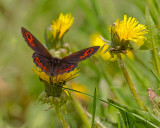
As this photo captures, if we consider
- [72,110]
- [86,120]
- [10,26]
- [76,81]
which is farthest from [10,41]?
[86,120]

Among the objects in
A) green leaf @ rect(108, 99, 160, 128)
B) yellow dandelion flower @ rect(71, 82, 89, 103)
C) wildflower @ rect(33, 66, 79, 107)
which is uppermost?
wildflower @ rect(33, 66, 79, 107)

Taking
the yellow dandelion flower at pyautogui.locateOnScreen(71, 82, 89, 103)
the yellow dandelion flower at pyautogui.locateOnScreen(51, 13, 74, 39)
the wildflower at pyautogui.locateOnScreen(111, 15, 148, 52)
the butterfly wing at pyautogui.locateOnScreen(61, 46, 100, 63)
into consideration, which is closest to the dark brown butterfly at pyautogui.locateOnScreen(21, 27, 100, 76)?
the butterfly wing at pyautogui.locateOnScreen(61, 46, 100, 63)

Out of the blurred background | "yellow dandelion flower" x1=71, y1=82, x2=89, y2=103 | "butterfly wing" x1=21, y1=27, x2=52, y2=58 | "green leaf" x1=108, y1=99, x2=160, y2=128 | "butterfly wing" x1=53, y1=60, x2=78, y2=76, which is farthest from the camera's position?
"yellow dandelion flower" x1=71, y1=82, x2=89, y2=103

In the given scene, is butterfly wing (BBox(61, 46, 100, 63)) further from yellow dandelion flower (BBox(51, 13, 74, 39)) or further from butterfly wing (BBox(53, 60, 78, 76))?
yellow dandelion flower (BBox(51, 13, 74, 39))

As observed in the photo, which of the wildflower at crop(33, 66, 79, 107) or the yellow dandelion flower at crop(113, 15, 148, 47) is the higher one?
the yellow dandelion flower at crop(113, 15, 148, 47)

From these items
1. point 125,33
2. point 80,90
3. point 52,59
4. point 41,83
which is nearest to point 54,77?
point 52,59

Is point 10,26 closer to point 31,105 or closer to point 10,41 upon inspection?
point 10,41

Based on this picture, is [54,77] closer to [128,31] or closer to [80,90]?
[128,31]
